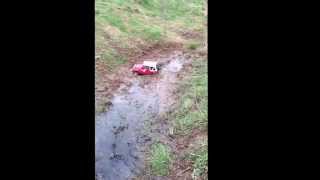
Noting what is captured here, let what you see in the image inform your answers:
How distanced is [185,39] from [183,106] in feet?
5.98

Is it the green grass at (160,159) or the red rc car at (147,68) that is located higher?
the red rc car at (147,68)

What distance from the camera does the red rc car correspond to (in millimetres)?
6289

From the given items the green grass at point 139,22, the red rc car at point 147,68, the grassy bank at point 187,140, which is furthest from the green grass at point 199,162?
the green grass at point 139,22

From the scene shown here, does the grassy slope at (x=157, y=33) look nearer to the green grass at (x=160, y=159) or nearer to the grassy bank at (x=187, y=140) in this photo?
the grassy bank at (x=187, y=140)

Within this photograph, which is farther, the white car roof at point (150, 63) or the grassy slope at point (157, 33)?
the white car roof at point (150, 63)

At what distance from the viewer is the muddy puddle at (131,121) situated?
15.0 ft

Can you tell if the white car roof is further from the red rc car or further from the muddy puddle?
the muddy puddle

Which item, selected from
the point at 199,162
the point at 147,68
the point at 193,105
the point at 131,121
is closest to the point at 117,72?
the point at 147,68

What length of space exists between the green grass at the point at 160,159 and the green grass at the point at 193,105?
362mm
